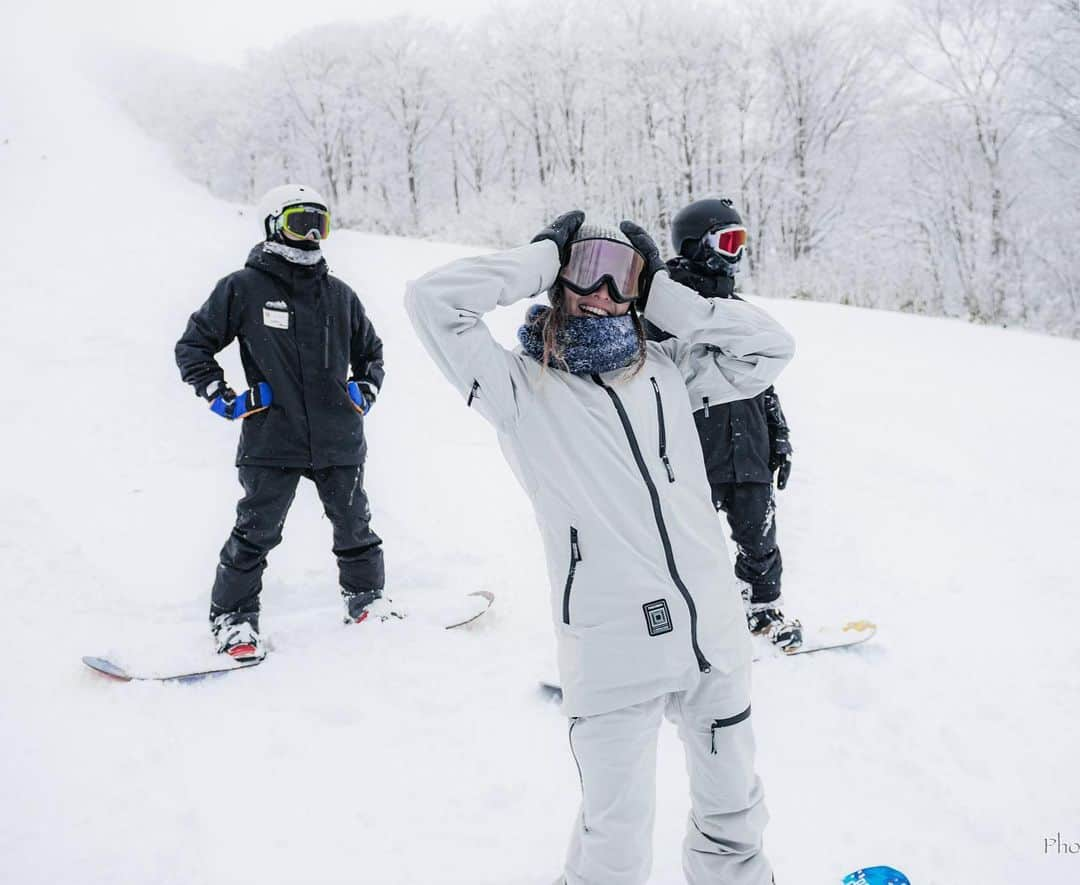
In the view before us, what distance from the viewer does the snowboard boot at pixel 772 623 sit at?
10.6 feet

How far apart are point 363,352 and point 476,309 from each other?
6.58 feet

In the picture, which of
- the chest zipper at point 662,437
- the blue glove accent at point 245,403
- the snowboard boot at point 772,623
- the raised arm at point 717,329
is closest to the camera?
the chest zipper at point 662,437

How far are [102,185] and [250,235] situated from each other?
183 inches

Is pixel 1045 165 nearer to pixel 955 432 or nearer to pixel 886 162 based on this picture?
pixel 886 162

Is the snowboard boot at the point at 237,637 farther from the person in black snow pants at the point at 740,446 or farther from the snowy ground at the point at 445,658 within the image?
the person in black snow pants at the point at 740,446

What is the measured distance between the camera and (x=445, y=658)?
10.5ft

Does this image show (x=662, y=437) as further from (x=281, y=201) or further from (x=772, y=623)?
(x=281, y=201)

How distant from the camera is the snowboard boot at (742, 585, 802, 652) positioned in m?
3.22

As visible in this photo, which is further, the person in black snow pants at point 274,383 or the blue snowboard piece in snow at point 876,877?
the person in black snow pants at point 274,383

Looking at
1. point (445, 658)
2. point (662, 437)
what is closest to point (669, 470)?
point (662, 437)

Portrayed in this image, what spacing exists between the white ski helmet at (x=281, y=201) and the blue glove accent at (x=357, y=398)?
2.57 ft

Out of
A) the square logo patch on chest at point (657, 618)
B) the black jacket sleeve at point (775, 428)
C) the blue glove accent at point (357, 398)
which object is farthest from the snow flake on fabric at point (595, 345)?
the blue glove accent at point (357, 398)

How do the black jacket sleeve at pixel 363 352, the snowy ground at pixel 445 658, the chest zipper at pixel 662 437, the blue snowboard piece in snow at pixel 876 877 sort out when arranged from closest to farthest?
the chest zipper at pixel 662 437
the blue snowboard piece in snow at pixel 876 877
the snowy ground at pixel 445 658
the black jacket sleeve at pixel 363 352

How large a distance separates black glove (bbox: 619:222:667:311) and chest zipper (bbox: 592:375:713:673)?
34 centimetres
